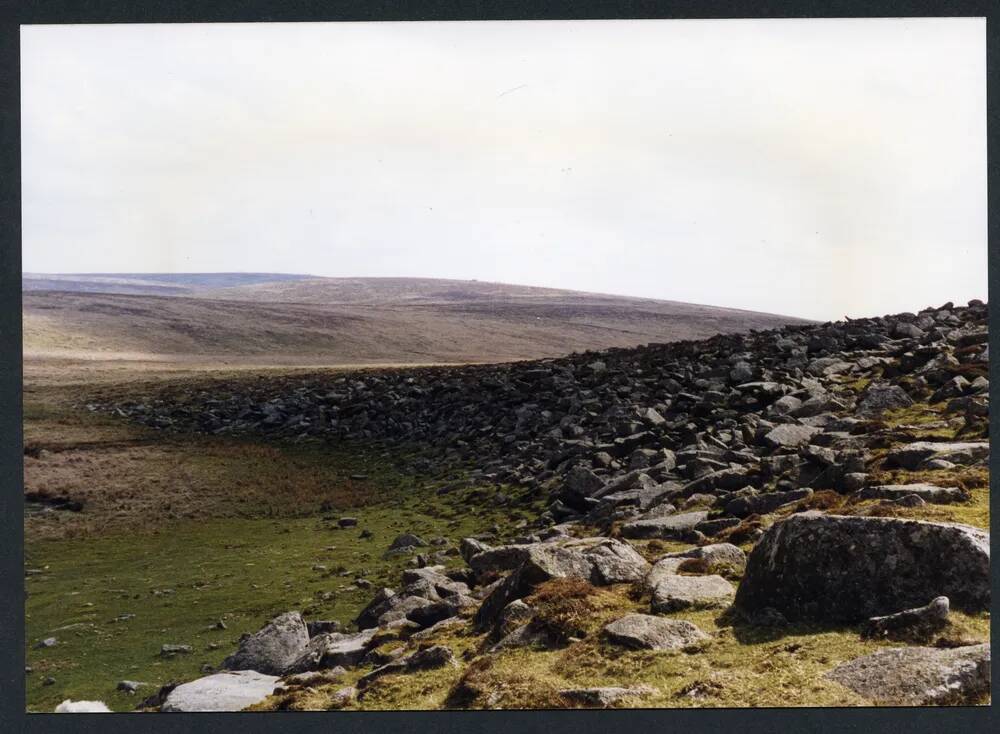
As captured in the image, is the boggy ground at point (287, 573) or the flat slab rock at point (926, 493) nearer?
the boggy ground at point (287, 573)

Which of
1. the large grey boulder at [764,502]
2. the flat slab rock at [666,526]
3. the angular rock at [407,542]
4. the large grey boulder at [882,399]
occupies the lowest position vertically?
the angular rock at [407,542]

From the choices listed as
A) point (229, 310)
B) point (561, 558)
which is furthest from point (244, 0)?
point (229, 310)

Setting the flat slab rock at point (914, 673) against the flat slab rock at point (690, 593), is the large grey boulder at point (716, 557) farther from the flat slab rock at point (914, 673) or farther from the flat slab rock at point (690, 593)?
the flat slab rock at point (914, 673)

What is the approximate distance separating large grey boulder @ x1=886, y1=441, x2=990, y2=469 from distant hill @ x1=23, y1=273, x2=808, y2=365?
6421 cm

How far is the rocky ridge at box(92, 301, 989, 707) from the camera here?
451 inches

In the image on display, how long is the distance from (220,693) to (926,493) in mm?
11950

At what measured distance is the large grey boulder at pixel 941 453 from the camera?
15.0m

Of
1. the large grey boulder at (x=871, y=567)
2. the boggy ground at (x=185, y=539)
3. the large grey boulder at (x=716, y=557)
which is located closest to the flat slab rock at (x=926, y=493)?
the large grey boulder at (x=871, y=567)

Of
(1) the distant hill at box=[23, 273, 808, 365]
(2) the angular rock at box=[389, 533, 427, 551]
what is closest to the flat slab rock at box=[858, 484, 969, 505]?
(2) the angular rock at box=[389, 533, 427, 551]

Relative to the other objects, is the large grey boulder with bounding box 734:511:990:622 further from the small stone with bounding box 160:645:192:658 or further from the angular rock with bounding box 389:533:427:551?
the small stone with bounding box 160:645:192:658

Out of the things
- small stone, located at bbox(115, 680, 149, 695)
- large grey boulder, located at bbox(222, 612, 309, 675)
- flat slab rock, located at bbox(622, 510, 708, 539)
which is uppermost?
flat slab rock, located at bbox(622, 510, 708, 539)

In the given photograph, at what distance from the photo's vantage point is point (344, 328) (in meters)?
121

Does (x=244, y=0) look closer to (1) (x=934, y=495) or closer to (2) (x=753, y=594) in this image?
(2) (x=753, y=594)

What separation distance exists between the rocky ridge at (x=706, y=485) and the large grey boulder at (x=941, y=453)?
46mm
